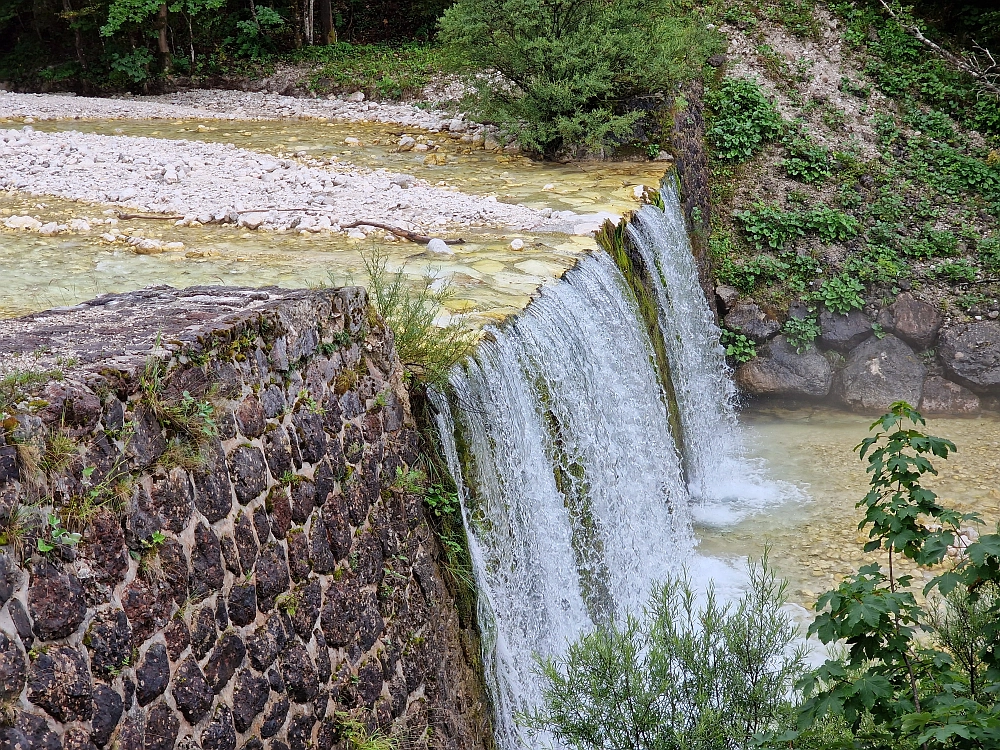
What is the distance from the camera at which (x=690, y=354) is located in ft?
26.2

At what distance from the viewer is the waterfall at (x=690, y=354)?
7.28 metres

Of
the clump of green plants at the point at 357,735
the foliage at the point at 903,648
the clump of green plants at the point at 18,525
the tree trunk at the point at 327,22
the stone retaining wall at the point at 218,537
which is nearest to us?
the clump of green plants at the point at 18,525

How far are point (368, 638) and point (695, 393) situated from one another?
5.32m

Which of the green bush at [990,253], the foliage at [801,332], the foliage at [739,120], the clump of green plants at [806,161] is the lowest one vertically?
the foliage at [801,332]

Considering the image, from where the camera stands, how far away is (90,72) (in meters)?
14.6

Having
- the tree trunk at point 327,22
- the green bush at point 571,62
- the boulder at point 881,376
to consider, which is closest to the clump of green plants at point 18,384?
the green bush at point 571,62

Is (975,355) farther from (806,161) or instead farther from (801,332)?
(806,161)

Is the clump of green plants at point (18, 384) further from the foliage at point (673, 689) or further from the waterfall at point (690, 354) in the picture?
the waterfall at point (690, 354)

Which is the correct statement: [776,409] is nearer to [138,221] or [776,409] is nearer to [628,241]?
[628,241]

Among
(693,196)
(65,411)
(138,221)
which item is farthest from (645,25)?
(65,411)

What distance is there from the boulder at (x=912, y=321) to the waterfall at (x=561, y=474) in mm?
4384

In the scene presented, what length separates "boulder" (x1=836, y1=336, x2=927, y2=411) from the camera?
30.6ft

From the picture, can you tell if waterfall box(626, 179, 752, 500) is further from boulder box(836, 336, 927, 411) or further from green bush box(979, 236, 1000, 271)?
green bush box(979, 236, 1000, 271)

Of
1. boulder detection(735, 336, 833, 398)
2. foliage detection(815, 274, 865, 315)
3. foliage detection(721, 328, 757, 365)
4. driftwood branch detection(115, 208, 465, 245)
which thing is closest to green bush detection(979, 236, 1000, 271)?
foliage detection(815, 274, 865, 315)
